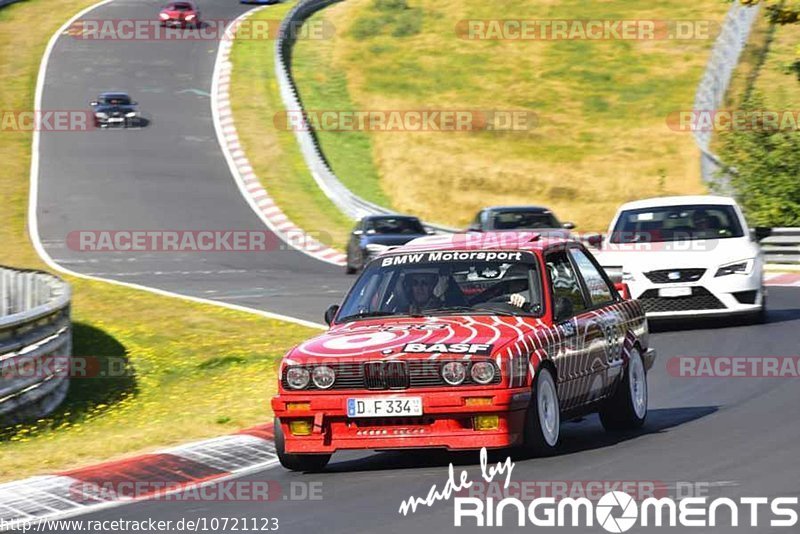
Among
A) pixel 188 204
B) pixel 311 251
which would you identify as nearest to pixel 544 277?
pixel 311 251

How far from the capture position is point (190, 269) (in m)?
30.6

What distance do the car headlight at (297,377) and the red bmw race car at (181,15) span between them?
51915mm

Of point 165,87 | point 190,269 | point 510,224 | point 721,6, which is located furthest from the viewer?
point 721,6

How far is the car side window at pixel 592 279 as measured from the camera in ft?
35.7

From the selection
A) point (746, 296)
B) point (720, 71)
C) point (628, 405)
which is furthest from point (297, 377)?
point (720, 71)

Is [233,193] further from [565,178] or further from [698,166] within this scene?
[698,166]

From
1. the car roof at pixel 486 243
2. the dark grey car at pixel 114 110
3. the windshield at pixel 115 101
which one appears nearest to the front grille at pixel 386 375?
the car roof at pixel 486 243

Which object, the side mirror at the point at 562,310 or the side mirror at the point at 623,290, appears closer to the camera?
the side mirror at the point at 562,310

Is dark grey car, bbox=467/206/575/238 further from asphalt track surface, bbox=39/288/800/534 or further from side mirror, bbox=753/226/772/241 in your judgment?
asphalt track surface, bbox=39/288/800/534

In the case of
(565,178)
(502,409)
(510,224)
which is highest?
(502,409)

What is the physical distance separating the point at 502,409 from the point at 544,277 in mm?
1465

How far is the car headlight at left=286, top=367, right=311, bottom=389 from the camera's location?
30.6ft

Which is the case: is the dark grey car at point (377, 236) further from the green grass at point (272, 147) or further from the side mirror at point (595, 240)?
the side mirror at point (595, 240)

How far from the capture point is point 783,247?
1144 inches
